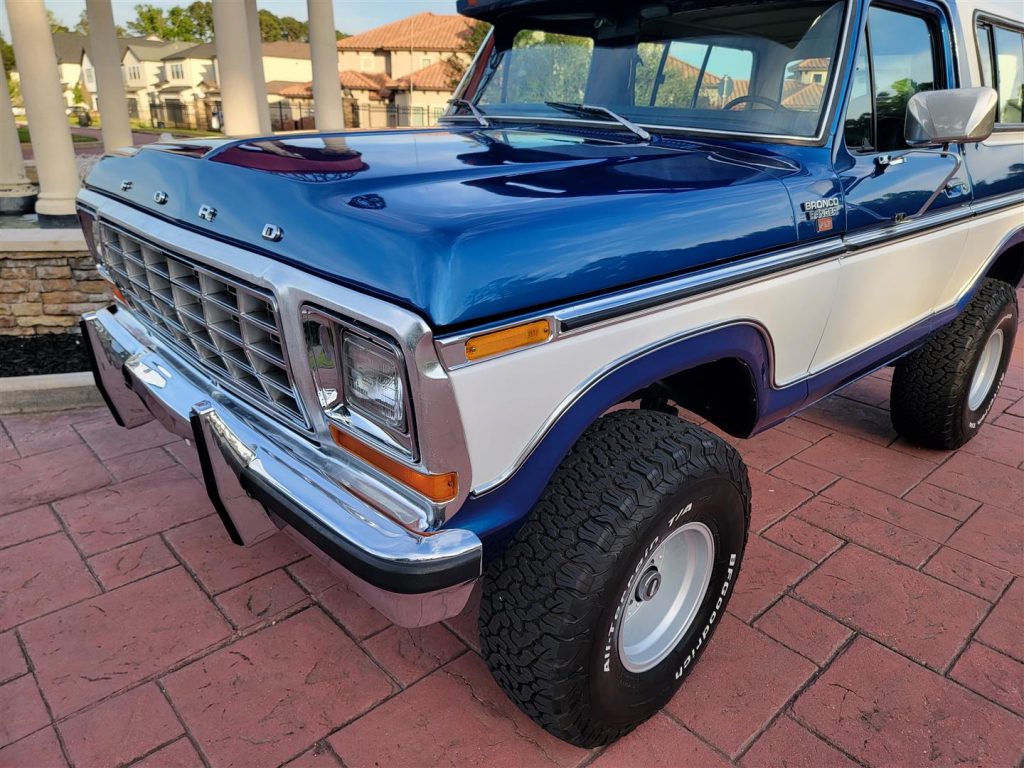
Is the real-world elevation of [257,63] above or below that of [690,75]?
above

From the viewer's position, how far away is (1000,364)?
4008 mm

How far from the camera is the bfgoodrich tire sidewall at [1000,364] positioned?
357 centimetres

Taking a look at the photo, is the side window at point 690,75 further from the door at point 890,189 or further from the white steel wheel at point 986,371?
the white steel wheel at point 986,371

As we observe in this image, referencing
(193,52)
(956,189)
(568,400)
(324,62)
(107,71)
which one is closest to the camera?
(568,400)

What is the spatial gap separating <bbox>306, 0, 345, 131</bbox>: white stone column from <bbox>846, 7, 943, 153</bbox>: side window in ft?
23.6

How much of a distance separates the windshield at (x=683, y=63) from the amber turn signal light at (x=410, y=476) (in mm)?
1722

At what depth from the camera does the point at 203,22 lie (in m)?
77.8

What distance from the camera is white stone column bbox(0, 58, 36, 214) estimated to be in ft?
25.4

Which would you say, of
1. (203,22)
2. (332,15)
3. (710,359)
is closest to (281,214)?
(710,359)

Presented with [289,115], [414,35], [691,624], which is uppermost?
[414,35]

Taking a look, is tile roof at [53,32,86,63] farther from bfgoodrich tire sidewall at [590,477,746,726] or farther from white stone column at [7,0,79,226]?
bfgoodrich tire sidewall at [590,477,746,726]

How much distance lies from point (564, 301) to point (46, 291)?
15.2ft

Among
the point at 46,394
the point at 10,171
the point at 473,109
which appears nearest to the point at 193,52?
the point at 10,171

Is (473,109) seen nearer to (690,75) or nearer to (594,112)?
(594,112)
